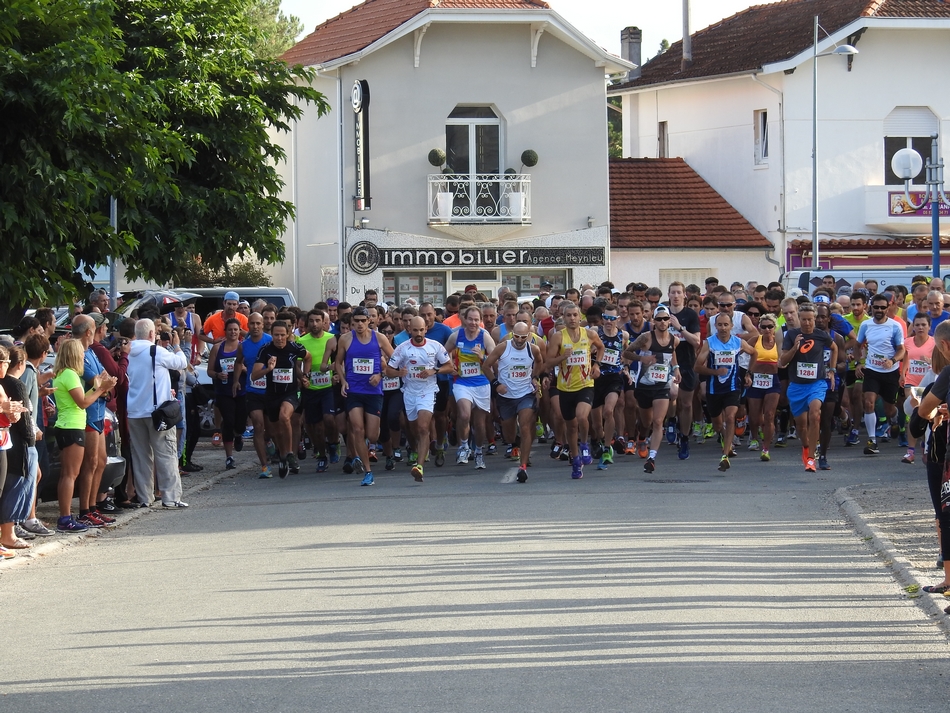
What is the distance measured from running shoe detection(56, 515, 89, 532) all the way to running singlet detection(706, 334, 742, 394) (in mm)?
7623

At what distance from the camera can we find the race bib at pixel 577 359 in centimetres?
1557

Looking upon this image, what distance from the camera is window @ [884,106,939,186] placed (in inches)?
1554

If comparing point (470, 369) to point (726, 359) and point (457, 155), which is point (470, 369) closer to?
point (726, 359)

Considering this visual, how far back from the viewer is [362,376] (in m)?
15.5

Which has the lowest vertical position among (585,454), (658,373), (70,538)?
(70,538)

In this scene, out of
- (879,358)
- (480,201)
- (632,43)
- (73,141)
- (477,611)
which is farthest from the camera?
(632,43)

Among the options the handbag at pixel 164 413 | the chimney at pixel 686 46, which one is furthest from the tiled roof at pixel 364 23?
the handbag at pixel 164 413

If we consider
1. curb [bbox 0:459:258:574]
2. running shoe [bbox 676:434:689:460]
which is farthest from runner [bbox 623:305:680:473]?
curb [bbox 0:459:258:574]

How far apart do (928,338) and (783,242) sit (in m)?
22.8

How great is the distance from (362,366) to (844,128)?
27.0m

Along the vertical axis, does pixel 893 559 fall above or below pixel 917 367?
below

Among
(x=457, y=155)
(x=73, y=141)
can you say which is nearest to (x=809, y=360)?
(x=73, y=141)

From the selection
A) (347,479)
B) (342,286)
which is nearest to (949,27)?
(342,286)

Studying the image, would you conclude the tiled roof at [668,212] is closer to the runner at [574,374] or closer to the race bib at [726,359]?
the race bib at [726,359]
